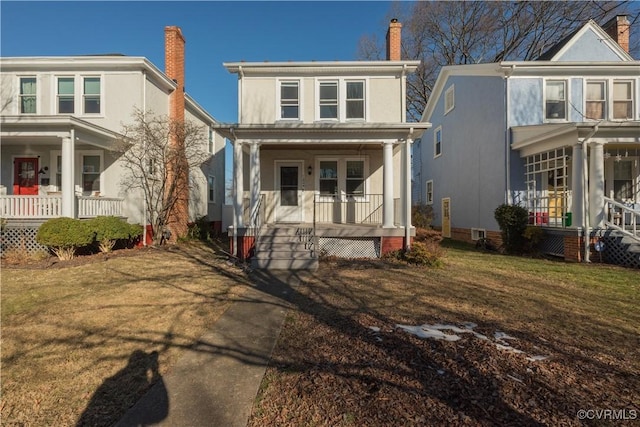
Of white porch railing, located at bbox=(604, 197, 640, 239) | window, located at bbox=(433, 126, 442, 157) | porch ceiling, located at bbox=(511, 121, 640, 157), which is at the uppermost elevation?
window, located at bbox=(433, 126, 442, 157)

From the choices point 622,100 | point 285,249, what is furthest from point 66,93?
point 622,100

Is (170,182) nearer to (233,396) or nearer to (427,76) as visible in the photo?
(233,396)

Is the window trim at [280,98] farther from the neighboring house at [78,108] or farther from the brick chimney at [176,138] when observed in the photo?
the neighboring house at [78,108]

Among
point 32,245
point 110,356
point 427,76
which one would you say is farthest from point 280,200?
point 427,76

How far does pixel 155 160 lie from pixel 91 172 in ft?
8.60

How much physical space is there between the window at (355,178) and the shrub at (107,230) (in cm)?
788

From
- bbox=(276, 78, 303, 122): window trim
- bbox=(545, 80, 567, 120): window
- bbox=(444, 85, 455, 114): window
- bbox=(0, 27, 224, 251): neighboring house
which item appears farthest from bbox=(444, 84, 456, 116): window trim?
bbox=(0, 27, 224, 251): neighboring house

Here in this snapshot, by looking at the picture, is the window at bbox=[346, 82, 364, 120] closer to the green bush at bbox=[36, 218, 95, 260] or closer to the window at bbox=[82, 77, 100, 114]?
the green bush at bbox=[36, 218, 95, 260]

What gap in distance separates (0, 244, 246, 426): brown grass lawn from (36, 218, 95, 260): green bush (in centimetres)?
127

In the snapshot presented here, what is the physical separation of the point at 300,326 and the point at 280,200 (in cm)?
819

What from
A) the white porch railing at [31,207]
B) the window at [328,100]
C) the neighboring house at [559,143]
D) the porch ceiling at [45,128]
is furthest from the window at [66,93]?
the neighboring house at [559,143]

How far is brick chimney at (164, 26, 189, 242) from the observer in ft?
42.1

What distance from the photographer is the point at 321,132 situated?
10.1m

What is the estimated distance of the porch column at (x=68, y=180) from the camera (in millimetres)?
10383
